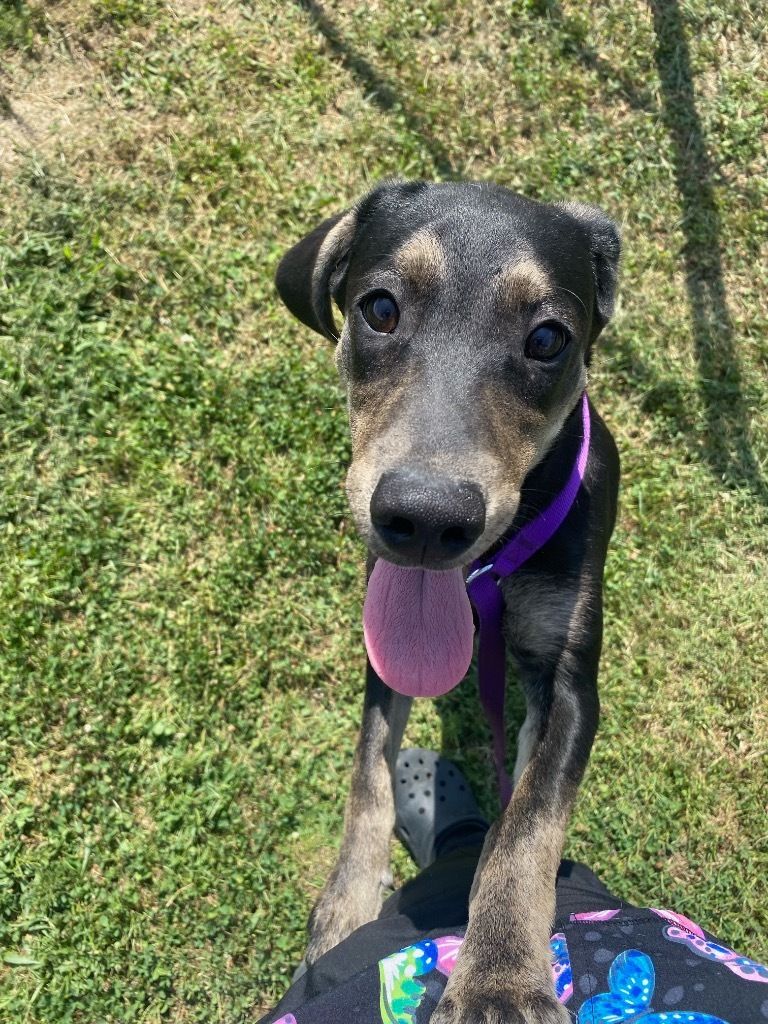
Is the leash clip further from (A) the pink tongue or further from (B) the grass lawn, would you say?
(B) the grass lawn

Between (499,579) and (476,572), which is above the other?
(476,572)

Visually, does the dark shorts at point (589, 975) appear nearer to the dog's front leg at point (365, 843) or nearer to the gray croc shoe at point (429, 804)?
the dog's front leg at point (365, 843)

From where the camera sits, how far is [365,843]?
3609mm

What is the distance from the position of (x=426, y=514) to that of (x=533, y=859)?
1.42 metres

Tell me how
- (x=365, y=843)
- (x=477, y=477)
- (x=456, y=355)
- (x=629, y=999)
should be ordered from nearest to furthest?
1. (x=477, y=477)
2. (x=629, y=999)
3. (x=456, y=355)
4. (x=365, y=843)

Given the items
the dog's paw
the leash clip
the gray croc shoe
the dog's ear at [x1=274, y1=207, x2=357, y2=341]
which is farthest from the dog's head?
the gray croc shoe

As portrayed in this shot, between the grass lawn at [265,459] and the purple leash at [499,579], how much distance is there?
3.83ft

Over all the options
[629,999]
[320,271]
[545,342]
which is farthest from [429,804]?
[320,271]

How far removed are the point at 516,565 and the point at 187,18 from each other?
4711 mm

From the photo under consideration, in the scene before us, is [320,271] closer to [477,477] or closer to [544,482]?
[544,482]

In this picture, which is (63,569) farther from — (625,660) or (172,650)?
(625,660)

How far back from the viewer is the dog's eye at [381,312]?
9.93 feet

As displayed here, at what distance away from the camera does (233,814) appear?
4.51m

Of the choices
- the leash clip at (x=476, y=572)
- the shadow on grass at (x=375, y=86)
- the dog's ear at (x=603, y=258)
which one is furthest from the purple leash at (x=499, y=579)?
the shadow on grass at (x=375, y=86)
